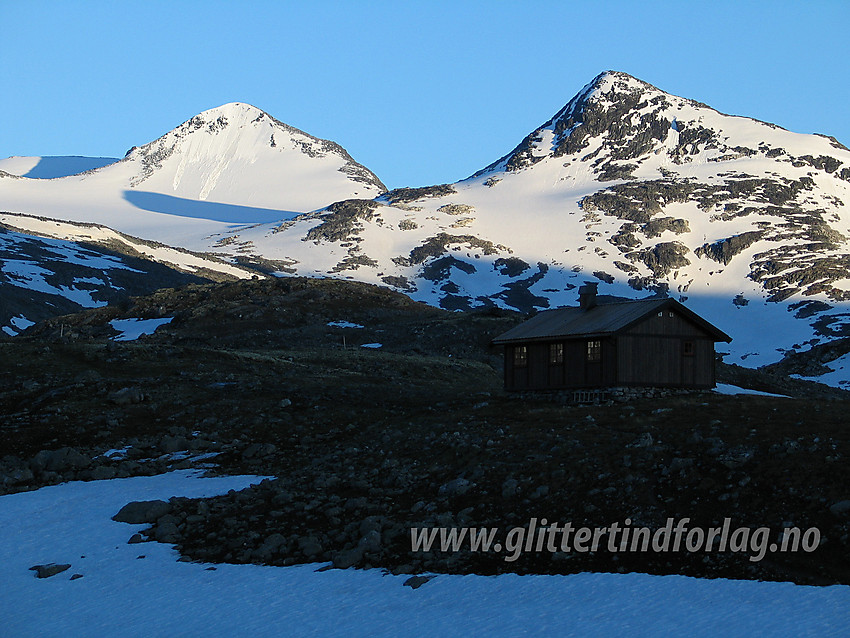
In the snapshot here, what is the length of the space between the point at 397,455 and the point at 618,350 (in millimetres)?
13445

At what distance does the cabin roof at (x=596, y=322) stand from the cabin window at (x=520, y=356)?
65 centimetres

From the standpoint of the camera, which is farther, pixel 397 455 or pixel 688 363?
pixel 688 363

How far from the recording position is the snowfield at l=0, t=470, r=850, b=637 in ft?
59.8

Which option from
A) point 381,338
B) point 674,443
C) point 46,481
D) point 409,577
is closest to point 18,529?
point 46,481

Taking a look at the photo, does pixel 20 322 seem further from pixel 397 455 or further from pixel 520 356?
pixel 397 455

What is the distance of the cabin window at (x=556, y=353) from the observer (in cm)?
4422

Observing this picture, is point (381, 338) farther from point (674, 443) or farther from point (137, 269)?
point (137, 269)

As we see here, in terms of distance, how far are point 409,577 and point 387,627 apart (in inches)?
99.5

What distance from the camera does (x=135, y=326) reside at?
9600cm

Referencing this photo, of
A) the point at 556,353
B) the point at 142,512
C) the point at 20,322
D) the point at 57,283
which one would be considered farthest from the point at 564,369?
the point at 57,283

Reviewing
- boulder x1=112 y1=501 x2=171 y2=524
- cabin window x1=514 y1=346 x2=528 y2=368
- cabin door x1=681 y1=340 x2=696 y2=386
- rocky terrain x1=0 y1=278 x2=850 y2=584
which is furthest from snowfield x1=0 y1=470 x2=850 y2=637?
cabin door x1=681 y1=340 x2=696 y2=386

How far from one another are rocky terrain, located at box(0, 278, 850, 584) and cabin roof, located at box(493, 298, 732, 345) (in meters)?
3.37

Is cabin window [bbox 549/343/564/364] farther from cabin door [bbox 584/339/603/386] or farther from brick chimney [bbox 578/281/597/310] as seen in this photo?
brick chimney [bbox 578/281/597/310]

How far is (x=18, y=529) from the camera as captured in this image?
2884 cm
